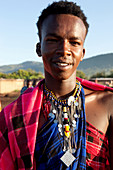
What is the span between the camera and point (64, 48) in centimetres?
139

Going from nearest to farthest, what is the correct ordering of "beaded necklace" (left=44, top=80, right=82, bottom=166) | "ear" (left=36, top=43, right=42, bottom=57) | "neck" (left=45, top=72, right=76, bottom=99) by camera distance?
"beaded necklace" (left=44, top=80, right=82, bottom=166), "neck" (left=45, top=72, right=76, bottom=99), "ear" (left=36, top=43, right=42, bottom=57)

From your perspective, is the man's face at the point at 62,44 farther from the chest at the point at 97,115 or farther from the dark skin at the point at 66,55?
the chest at the point at 97,115

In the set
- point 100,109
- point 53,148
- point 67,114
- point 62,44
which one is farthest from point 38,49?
point 53,148

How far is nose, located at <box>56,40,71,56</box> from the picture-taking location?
54.6 inches

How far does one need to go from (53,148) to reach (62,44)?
2.69 ft

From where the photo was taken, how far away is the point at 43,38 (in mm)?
1511

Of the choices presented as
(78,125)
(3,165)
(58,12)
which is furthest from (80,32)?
(3,165)

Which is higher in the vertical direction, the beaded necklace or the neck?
the neck

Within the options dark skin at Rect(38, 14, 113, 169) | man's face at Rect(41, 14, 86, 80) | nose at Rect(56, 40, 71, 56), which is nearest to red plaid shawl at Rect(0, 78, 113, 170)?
dark skin at Rect(38, 14, 113, 169)

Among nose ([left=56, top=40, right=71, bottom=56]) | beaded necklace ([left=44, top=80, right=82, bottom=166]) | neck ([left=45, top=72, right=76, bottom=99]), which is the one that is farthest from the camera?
neck ([left=45, top=72, right=76, bottom=99])

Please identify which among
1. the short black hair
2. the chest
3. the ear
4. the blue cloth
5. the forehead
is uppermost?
the short black hair

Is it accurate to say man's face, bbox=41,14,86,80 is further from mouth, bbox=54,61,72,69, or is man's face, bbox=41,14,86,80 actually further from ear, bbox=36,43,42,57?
ear, bbox=36,43,42,57

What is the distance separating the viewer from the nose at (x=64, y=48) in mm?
1386

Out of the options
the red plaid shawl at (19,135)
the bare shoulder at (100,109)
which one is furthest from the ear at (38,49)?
the bare shoulder at (100,109)
